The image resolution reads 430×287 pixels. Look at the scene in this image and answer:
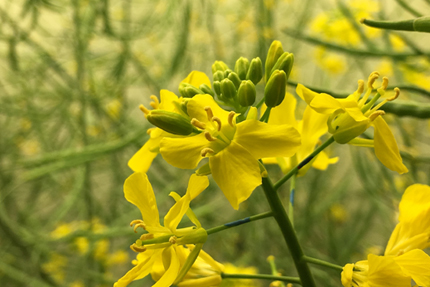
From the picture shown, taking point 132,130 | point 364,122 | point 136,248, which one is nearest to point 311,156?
point 364,122

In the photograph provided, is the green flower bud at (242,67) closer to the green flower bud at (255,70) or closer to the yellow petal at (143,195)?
the green flower bud at (255,70)

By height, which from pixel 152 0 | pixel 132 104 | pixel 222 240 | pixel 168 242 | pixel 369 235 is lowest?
pixel 369 235

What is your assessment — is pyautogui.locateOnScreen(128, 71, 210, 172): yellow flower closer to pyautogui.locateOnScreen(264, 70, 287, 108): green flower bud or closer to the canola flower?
pyautogui.locateOnScreen(264, 70, 287, 108): green flower bud

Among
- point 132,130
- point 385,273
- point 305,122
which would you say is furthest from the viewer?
point 132,130

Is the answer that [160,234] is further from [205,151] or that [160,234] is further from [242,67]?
[242,67]

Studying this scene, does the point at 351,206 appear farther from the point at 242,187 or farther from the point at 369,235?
the point at 242,187

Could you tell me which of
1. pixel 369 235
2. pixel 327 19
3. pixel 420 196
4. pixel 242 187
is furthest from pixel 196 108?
pixel 369 235

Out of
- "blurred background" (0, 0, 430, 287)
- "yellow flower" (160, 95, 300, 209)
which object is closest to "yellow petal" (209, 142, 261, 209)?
"yellow flower" (160, 95, 300, 209)
